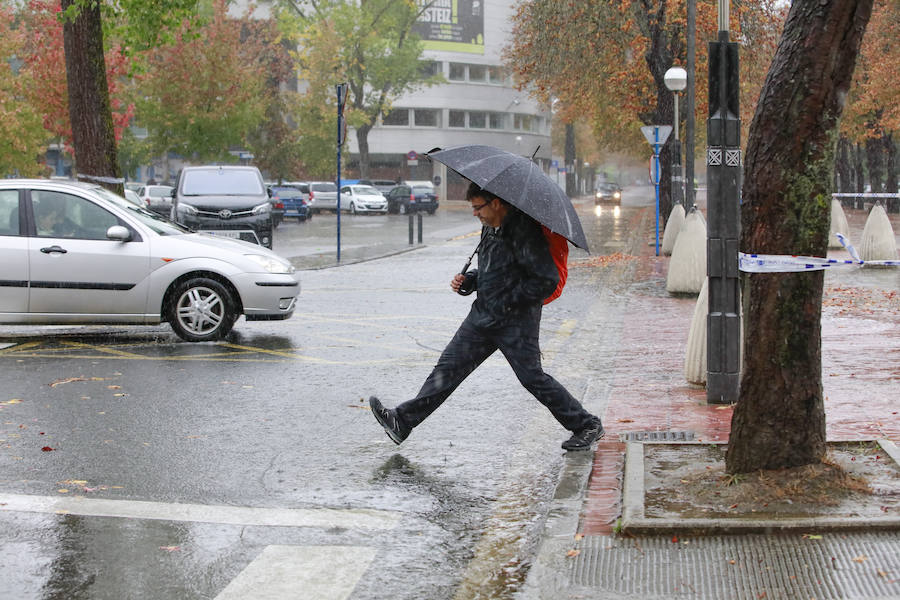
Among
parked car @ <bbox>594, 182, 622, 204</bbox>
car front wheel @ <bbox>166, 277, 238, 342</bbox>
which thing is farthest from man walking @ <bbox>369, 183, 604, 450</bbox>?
parked car @ <bbox>594, 182, 622, 204</bbox>

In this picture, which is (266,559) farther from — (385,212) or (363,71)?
(363,71)

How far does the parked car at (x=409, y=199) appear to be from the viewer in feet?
190

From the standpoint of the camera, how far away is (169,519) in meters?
5.50

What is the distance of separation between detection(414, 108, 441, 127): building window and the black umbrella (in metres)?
86.8

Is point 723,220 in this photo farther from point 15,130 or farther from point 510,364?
point 15,130

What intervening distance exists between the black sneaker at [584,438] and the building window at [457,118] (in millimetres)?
87790

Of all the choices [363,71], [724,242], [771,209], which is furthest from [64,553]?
[363,71]

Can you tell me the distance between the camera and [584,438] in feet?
22.1

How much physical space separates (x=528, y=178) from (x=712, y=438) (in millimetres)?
1974

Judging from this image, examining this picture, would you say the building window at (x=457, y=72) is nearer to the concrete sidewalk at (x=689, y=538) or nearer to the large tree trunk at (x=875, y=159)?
the large tree trunk at (x=875, y=159)

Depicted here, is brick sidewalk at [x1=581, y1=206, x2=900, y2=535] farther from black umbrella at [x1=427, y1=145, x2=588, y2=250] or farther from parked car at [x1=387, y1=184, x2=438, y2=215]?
parked car at [x1=387, y1=184, x2=438, y2=215]

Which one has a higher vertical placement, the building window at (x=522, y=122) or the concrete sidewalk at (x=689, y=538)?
the building window at (x=522, y=122)

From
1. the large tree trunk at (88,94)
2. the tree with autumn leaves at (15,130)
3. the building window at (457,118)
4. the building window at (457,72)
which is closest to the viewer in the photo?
the large tree trunk at (88,94)

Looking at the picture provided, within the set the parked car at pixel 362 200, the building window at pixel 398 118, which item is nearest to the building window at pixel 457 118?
the building window at pixel 398 118
